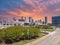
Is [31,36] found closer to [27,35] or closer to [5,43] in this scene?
[27,35]

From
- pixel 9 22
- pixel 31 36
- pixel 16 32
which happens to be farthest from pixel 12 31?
pixel 9 22

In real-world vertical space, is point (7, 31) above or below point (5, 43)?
above

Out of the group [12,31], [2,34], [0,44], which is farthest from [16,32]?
[0,44]

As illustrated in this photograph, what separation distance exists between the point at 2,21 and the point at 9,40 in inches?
3746

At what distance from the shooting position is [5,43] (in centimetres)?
3036

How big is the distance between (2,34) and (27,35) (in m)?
A: 8.21

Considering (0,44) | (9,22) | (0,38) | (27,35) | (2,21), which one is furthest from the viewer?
(9,22)

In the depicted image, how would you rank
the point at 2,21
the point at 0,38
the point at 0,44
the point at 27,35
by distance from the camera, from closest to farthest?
the point at 0,44 → the point at 0,38 → the point at 27,35 → the point at 2,21

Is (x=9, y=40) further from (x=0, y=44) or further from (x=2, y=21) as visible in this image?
(x=2, y=21)

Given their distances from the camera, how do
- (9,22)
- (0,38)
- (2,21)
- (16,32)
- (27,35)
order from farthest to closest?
1. (9,22)
2. (2,21)
3. (27,35)
4. (16,32)
5. (0,38)

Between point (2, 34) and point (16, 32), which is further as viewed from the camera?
point (16, 32)

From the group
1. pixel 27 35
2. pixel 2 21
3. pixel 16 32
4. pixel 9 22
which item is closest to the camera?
pixel 16 32

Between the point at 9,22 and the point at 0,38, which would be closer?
the point at 0,38

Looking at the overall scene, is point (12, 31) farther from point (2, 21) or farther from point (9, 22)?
point (9, 22)
